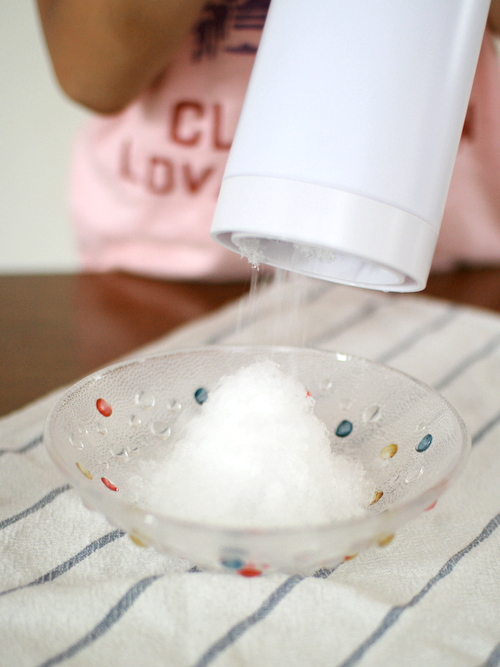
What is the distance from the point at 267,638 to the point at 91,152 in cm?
58

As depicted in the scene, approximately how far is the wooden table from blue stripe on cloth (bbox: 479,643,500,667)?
313mm

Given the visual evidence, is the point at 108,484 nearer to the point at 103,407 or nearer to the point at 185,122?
the point at 103,407

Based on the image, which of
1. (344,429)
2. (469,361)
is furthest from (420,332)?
(344,429)

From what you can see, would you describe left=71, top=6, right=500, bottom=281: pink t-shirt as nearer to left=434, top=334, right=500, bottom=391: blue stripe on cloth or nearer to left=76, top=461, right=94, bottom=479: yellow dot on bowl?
left=434, top=334, right=500, bottom=391: blue stripe on cloth

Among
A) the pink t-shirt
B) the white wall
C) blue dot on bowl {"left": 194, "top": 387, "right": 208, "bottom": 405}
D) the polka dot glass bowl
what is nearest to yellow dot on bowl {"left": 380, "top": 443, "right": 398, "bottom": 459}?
the polka dot glass bowl

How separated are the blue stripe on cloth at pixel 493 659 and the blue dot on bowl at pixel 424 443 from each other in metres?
0.09

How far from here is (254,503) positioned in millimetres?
288

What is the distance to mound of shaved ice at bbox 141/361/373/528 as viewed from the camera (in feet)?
0.93

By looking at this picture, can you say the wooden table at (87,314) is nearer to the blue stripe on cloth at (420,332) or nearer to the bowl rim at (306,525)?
the blue stripe on cloth at (420,332)

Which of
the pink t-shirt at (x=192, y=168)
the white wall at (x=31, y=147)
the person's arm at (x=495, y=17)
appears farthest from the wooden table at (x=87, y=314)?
the white wall at (x=31, y=147)

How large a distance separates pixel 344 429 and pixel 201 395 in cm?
8

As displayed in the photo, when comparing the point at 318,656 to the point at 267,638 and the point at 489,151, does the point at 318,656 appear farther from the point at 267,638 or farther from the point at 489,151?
the point at 489,151

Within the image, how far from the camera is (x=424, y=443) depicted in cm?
33

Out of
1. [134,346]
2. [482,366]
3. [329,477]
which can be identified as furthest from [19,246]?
[329,477]
